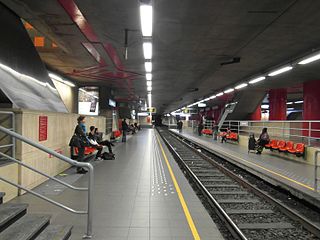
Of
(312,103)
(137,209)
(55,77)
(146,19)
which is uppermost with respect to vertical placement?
(146,19)

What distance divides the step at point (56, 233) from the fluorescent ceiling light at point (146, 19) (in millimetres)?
5427

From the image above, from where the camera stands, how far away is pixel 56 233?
13.0 ft

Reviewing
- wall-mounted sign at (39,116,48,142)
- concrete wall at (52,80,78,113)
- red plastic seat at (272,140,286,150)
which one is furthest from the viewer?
concrete wall at (52,80,78,113)

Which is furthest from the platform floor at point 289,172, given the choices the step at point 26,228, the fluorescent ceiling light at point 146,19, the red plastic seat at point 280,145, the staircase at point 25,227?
the fluorescent ceiling light at point 146,19

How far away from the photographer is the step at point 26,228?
3.47m

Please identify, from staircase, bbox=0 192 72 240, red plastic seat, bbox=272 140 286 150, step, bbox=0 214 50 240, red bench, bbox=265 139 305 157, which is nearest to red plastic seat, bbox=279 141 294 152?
red bench, bbox=265 139 305 157

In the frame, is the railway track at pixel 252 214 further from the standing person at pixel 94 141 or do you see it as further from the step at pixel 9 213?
the standing person at pixel 94 141

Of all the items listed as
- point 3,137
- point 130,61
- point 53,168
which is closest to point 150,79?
point 130,61

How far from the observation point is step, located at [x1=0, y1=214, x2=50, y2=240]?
136 inches

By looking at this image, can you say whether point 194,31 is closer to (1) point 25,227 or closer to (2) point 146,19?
(2) point 146,19

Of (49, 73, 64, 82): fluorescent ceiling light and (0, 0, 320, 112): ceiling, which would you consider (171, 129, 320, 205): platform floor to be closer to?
(0, 0, 320, 112): ceiling

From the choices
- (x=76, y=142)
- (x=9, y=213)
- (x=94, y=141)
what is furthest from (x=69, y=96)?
(x=9, y=213)

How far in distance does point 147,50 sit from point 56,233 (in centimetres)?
979

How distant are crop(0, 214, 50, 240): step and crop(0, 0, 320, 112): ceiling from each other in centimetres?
555
